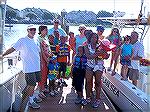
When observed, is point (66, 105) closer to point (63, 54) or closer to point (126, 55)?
point (63, 54)

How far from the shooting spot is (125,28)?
9156 mm

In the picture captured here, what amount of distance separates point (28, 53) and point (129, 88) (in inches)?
71.8

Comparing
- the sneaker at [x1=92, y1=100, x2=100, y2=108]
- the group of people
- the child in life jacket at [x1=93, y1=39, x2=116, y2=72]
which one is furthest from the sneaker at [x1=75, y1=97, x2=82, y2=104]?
the child in life jacket at [x1=93, y1=39, x2=116, y2=72]

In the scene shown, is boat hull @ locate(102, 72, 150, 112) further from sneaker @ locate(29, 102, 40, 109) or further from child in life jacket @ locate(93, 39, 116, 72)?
sneaker @ locate(29, 102, 40, 109)

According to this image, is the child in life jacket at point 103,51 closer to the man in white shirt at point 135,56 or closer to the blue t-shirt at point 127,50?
the blue t-shirt at point 127,50

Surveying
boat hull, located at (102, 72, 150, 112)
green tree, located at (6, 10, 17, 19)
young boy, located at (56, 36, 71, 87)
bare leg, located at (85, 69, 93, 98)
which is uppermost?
green tree, located at (6, 10, 17, 19)

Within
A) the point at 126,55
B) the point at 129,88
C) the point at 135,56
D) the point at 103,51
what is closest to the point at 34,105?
the point at 103,51

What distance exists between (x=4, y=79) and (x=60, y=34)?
192 cm

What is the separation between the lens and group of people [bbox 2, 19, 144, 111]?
18.1 feet

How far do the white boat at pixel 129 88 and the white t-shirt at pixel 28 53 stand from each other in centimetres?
163

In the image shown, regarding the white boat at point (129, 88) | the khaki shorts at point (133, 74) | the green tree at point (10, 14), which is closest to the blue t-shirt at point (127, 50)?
the khaki shorts at point (133, 74)

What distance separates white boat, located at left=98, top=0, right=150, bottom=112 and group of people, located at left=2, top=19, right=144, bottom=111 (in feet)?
0.78

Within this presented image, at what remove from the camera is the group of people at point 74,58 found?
5520 millimetres

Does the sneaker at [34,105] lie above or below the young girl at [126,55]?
below
